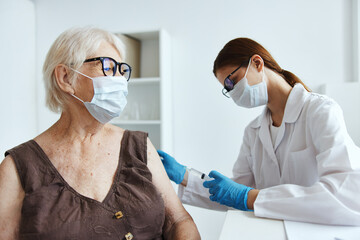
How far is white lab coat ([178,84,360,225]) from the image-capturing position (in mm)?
944

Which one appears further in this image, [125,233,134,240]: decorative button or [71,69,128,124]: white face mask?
[71,69,128,124]: white face mask

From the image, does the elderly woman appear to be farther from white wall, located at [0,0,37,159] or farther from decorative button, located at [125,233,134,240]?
white wall, located at [0,0,37,159]

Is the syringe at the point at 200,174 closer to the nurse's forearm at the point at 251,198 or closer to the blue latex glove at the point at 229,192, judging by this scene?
the blue latex glove at the point at 229,192

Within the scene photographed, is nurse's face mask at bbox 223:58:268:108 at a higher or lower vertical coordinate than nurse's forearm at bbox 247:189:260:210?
higher

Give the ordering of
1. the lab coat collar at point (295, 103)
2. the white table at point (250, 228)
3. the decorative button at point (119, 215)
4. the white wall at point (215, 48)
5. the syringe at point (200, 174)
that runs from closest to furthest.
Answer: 1. the white table at point (250, 228)
2. the decorative button at point (119, 215)
3. the lab coat collar at point (295, 103)
4. the syringe at point (200, 174)
5. the white wall at point (215, 48)

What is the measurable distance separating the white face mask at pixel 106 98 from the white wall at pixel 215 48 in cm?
138

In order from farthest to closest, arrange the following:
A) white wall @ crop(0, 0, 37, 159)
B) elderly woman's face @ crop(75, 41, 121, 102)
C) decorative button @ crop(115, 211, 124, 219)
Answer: white wall @ crop(0, 0, 37, 159) < elderly woman's face @ crop(75, 41, 121, 102) < decorative button @ crop(115, 211, 124, 219)

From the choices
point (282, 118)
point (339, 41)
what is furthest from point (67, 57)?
point (339, 41)

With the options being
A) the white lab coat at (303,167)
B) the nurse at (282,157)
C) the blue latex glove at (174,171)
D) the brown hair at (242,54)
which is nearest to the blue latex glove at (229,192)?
the nurse at (282,157)

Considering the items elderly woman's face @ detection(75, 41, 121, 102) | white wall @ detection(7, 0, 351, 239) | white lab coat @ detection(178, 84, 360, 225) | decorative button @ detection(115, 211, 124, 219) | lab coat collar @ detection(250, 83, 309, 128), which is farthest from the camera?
white wall @ detection(7, 0, 351, 239)

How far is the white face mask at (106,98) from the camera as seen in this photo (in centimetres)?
116

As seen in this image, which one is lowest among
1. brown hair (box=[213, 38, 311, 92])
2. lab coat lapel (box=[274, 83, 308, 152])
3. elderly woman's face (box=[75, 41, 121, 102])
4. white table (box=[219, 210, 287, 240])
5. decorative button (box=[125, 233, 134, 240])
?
decorative button (box=[125, 233, 134, 240])

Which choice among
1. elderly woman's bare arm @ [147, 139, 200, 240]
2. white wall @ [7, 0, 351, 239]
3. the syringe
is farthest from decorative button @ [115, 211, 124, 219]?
white wall @ [7, 0, 351, 239]

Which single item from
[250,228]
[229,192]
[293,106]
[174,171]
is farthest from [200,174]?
[250,228]
